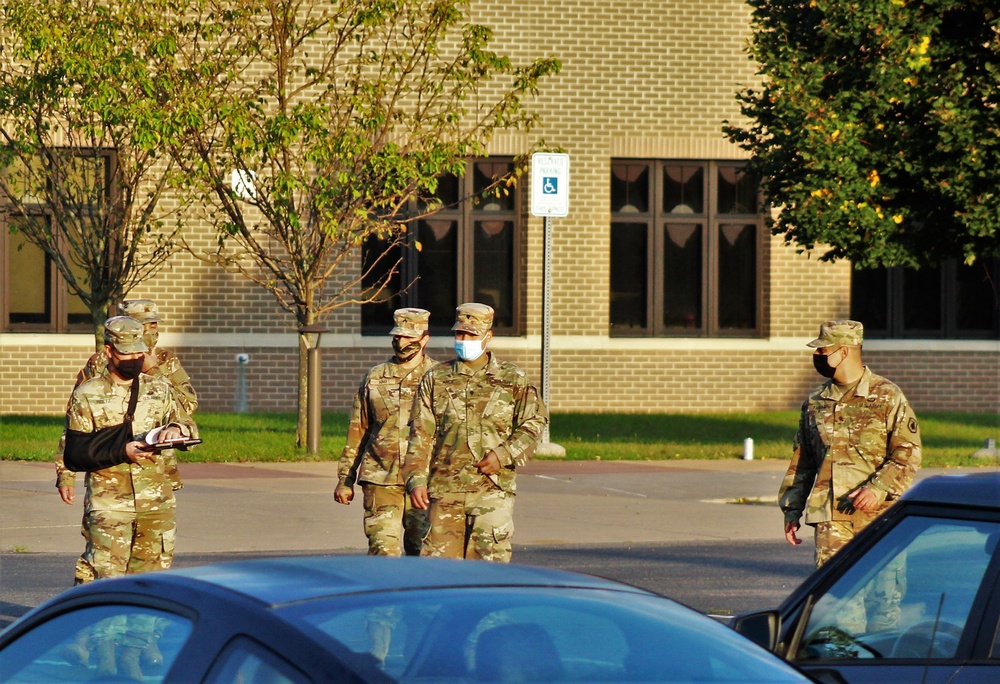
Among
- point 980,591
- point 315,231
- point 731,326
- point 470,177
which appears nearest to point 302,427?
point 315,231

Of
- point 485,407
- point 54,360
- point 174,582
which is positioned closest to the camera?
point 174,582

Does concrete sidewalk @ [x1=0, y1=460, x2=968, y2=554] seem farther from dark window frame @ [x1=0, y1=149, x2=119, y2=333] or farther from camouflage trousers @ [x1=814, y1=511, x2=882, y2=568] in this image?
dark window frame @ [x1=0, y1=149, x2=119, y2=333]

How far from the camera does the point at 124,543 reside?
7.95 metres

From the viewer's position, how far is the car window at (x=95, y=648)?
138 inches

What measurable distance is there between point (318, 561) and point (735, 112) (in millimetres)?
21800

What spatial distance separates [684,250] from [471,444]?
17597mm

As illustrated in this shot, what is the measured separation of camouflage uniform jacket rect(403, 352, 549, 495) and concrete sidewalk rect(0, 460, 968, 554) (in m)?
4.04

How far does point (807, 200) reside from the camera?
16797mm

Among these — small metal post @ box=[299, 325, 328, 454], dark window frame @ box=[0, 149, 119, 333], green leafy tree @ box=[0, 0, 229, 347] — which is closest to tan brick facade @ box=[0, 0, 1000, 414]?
dark window frame @ box=[0, 149, 119, 333]

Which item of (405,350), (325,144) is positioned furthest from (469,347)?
(325,144)

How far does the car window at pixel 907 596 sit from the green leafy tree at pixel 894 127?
12.2m

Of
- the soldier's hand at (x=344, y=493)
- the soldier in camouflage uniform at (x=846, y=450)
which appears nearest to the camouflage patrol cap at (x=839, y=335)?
the soldier in camouflage uniform at (x=846, y=450)

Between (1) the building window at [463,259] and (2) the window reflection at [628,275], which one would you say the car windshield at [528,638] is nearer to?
(1) the building window at [463,259]

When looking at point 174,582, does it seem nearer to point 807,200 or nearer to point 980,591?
point 980,591
